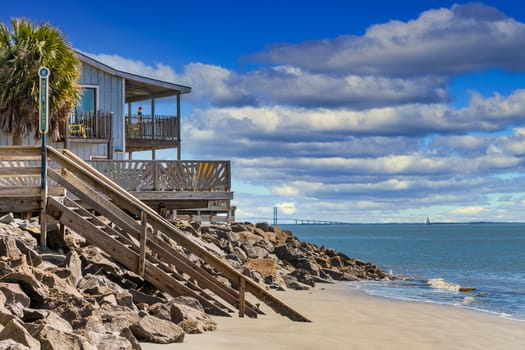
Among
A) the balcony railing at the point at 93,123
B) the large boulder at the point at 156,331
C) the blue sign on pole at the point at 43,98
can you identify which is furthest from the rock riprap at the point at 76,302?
the balcony railing at the point at 93,123

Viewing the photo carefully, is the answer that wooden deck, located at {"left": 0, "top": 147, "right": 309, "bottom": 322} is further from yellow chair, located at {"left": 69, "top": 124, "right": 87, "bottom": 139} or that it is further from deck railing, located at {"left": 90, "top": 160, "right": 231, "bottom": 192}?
yellow chair, located at {"left": 69, "top": 124, "right": 87, "bottom": 139}

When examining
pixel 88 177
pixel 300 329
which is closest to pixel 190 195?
pixel 88 177

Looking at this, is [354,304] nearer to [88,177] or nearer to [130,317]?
[88,177]

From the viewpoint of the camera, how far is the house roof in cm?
2758

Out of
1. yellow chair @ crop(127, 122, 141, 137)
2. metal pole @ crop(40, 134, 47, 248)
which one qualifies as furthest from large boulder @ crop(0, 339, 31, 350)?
yellow chair @ crop(127, 122, 141, 137)

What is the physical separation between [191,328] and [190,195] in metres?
11.5

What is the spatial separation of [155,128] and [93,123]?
338cm

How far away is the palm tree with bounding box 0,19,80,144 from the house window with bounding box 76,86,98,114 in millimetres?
3163

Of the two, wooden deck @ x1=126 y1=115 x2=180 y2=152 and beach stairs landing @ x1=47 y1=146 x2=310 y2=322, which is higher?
wooden deck @ x1=126 y1=115 x2=180 y2=152

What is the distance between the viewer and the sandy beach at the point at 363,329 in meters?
10.4

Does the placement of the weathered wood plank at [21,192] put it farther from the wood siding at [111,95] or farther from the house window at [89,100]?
the house window at [89,100]

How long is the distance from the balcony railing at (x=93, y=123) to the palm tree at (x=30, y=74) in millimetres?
2641

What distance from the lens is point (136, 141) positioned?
2983cm

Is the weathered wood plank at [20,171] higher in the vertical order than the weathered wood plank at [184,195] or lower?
higher
